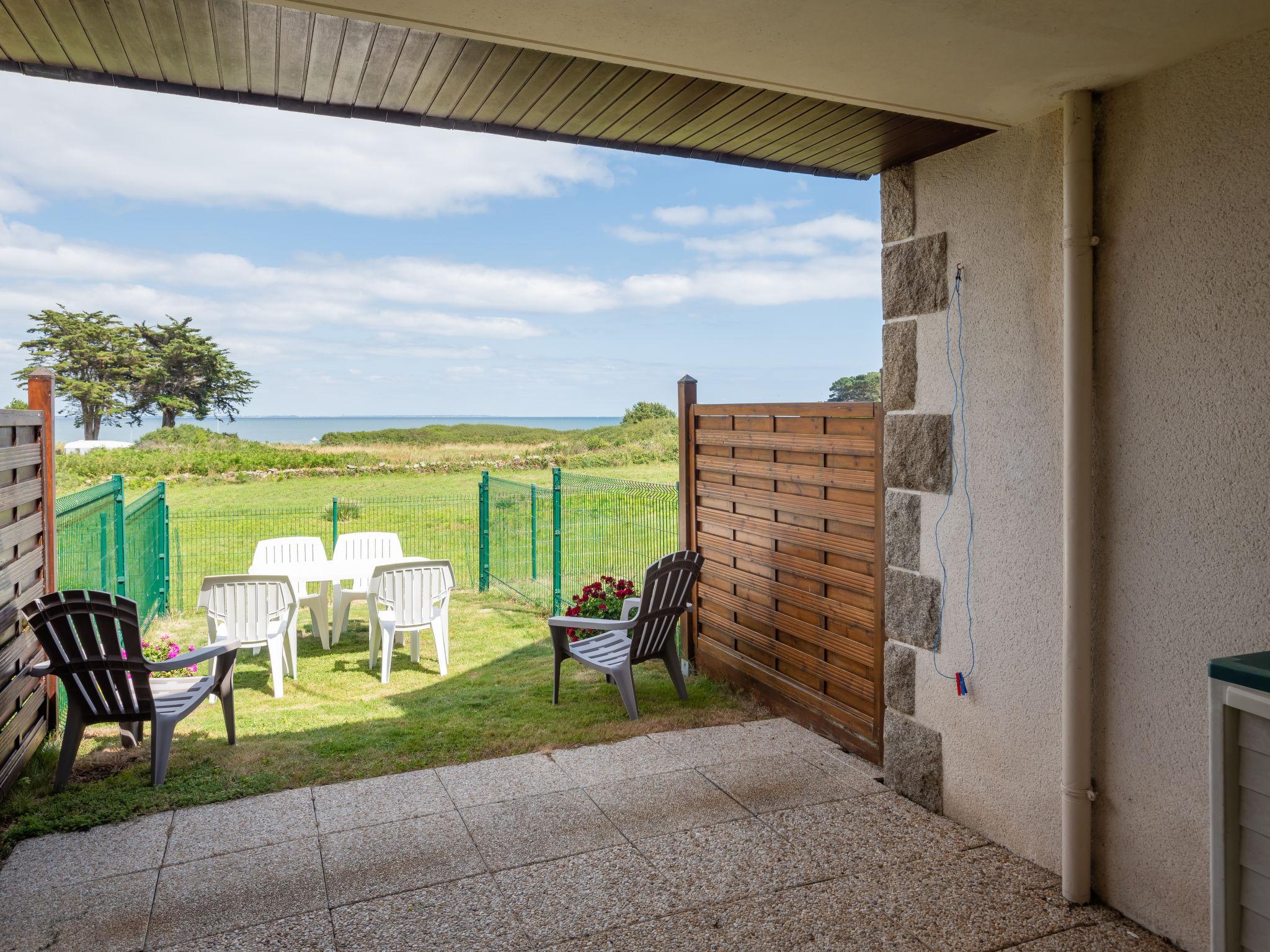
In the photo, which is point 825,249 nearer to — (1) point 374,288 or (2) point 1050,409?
(1) point 374,288

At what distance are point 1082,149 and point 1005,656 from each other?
1642mm

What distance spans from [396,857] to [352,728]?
1761mm

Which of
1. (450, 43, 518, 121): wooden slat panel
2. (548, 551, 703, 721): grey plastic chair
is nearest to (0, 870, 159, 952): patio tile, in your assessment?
(548, 551, 703, 721): grey plastic chair

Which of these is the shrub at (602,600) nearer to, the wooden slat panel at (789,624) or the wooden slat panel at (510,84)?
the wooden slat panel at (789,624)

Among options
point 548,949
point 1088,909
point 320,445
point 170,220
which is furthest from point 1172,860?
point 170,220

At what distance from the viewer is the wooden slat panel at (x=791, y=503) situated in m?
3.72

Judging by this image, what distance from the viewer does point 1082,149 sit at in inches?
94.1

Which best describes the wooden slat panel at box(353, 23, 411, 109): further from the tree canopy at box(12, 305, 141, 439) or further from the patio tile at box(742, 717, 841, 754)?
the tree canopy at box(12, 305, 141, 439)

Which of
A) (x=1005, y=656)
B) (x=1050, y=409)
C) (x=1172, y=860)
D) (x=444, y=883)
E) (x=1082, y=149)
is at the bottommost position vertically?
(x=444, y=883)

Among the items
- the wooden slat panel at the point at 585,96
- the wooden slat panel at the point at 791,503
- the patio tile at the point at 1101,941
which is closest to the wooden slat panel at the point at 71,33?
the wooden slat panel at the point at 585,96

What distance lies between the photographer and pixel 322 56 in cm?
242

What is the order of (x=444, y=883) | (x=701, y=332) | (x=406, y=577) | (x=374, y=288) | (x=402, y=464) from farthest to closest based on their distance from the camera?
1. (x=701, y=332)
2. (x=374, y=288)
3. (x=402, y=464)
4. (x=406, y=577)
5. (x=444, y=883)

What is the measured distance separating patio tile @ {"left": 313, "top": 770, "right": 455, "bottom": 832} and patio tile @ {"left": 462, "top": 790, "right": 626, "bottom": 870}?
0.22 meters

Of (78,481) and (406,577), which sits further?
(78,481)
